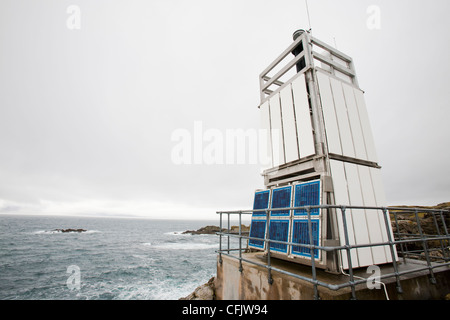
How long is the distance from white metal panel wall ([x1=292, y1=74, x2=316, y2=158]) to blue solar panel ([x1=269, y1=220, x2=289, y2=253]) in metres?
2.44

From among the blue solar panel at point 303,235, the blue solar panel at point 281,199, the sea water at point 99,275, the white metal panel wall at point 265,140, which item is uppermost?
the white metal panel wall at point 265,140

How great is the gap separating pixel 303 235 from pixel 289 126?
13.7 ft

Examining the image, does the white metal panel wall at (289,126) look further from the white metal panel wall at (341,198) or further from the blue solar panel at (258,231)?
→ the blue solar panel at (258,231)

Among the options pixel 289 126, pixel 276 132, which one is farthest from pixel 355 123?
pixel 276 132

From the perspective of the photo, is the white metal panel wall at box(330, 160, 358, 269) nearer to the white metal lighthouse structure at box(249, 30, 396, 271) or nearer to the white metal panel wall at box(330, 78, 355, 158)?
the white metal lighthouse structure at box(249, 30, 396, 271)

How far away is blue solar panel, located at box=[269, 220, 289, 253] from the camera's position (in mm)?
6129

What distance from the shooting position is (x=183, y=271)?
87.1ft

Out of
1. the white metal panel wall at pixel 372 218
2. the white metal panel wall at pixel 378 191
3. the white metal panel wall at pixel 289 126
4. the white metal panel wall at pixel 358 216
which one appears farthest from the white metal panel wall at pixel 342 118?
the white metal panel wall at pixel 289 126

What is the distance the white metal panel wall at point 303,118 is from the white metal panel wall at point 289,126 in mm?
203

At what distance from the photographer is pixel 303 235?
555cm

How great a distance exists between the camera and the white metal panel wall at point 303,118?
6914 mm
